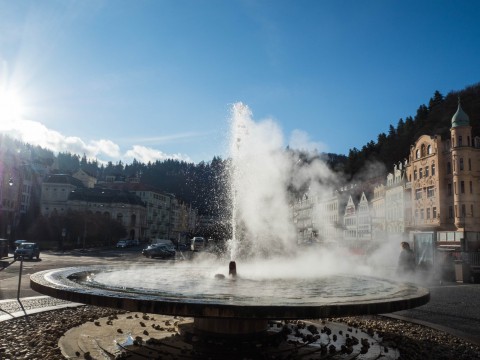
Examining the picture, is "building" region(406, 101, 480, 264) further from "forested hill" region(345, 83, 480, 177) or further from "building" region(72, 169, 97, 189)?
"building" region(72, 169, 97, 189)

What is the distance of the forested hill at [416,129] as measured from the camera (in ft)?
309

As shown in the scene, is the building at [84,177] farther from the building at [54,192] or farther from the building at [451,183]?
the building at [451,183]

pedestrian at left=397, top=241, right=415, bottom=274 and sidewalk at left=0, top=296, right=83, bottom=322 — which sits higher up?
pedestrian at left=397, top=241, right=415, bottom=274

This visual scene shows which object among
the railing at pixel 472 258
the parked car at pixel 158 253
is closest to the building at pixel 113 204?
the parked car at pixel 158 253

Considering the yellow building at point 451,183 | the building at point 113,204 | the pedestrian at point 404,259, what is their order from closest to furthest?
the pedestrian at point 404,259 < the yellow building at point 451,183 < the building at point 113,204

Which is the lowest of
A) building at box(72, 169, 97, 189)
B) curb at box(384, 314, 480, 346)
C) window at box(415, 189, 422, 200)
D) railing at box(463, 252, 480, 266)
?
curb at box(384, 314, 480, 346)

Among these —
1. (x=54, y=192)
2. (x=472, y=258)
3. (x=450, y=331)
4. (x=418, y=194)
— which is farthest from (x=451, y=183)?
(x=54, y=192)

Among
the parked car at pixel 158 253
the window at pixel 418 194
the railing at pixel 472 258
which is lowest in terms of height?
the parked car at pixel 158 253

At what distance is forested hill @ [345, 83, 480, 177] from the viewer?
9431 centimetres

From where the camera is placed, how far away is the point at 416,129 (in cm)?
10238

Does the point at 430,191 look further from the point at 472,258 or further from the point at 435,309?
the point at 435,309

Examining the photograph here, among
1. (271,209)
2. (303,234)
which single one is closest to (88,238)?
(271,209)

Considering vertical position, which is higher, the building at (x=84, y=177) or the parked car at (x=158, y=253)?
the building at (x=84, y=177)

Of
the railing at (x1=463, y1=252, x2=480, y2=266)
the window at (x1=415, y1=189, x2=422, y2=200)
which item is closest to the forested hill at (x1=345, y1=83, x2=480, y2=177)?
the window at (x1=415, y1=189, x2=422, y2=200)
